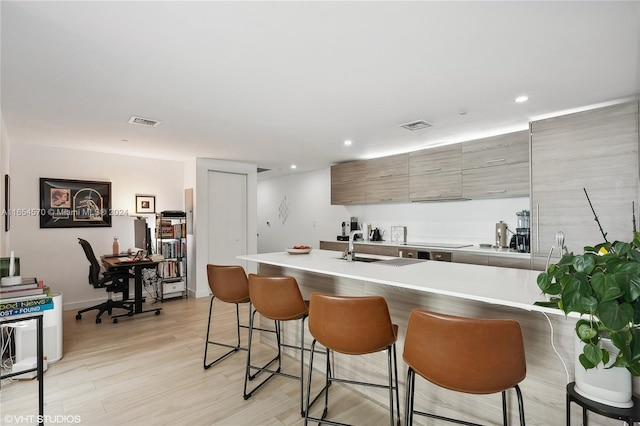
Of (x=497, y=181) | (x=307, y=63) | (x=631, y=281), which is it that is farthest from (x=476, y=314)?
(x=497, y=181)

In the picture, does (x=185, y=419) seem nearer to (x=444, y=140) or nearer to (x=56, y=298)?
(x=56, y=298)

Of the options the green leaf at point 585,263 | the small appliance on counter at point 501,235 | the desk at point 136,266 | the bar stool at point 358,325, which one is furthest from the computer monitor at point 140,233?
the green leaf at point 585,263

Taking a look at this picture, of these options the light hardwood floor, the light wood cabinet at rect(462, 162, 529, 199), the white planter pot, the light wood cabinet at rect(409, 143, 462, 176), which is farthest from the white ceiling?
the light hardwood floor

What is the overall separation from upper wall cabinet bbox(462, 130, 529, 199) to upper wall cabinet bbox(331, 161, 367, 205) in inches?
68.9

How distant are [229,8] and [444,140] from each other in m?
3.58

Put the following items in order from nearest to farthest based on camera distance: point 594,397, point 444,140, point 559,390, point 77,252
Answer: point 594,397, point 559,390, point 444,140, point 77,252

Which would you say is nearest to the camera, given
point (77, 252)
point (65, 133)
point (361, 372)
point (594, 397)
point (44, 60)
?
point (594, 397)

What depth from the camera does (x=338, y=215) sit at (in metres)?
6.47

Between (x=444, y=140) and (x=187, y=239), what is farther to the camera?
(x=187, y=239)

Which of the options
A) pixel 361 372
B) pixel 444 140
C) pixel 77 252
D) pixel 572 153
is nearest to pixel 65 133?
pixel 77 252

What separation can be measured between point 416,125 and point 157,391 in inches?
137

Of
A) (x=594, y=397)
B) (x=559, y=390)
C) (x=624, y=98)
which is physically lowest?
(x=559, y=390)

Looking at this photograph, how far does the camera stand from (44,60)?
209 cm

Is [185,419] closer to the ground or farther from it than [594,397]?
closer to the ground
